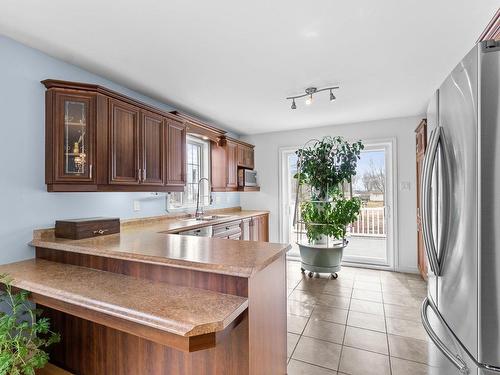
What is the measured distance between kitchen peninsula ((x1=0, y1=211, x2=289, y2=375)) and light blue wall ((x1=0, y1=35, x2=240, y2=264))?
0.17m

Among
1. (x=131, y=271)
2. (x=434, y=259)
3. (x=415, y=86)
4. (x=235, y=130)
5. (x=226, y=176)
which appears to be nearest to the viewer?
(x=434, y=259)

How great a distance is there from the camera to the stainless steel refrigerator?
0.87 m

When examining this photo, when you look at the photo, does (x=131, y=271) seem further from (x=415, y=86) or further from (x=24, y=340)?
(x=415, y=86)

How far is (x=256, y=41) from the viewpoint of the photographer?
2.04 m

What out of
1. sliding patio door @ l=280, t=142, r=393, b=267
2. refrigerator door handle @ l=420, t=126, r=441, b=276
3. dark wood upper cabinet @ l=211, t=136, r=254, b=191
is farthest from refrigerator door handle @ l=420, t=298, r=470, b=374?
dark wood upper cabinet @ l=211, t=136, r=254, b=191

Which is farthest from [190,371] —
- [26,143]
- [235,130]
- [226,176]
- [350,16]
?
[235,130]

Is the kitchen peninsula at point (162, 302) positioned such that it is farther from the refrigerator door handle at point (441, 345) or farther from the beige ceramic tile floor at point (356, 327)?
the refrigerator door handle at point (441, 345)

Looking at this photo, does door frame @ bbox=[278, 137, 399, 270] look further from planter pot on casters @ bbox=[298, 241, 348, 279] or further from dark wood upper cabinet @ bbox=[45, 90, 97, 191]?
dark wood upper cabinet @ bbox=[45, 90, 97, 191]

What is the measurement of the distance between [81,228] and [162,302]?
3.92 ft

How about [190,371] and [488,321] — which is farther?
[190,371]

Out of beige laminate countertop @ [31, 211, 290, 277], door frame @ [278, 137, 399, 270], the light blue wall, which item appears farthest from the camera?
door frame @ [278, 137, 399, 270]

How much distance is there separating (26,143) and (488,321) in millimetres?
2865

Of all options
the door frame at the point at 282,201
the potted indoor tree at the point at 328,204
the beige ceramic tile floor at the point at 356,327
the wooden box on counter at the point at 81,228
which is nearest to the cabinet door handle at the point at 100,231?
the wooden box on counter at the point at 81,228

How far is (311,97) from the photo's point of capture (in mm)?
3086
